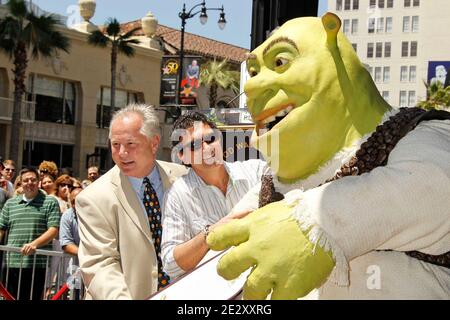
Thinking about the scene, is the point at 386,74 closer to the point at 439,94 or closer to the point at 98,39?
the point at 439,94

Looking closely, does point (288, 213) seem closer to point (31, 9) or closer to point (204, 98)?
point (31, 9)

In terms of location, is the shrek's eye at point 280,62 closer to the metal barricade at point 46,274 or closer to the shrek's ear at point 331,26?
the shrek's ear at point 331,26

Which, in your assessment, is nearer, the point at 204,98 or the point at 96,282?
the point at 96,282

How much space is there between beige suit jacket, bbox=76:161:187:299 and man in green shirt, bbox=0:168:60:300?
324 centimetres

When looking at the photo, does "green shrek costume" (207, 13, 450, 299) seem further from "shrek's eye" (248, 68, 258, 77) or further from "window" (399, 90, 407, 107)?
"window" (399, 90, 407, 107)

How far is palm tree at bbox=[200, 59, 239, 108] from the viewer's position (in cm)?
3847

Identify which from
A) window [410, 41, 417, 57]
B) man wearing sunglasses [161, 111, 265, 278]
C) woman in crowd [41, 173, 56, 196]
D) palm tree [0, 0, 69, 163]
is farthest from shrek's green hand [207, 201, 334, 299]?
window [410, 41, 417, 57]

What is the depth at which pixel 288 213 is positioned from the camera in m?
1.96

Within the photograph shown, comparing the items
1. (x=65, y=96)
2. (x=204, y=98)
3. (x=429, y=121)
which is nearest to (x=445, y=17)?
(x=204, y=98)

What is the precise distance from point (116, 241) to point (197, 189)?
0.55 meters

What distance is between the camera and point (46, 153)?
→ 32.1 metres

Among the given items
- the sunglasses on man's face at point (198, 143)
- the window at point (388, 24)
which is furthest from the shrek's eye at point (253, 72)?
the window at point (388, 24)

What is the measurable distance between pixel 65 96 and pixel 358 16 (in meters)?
37.3

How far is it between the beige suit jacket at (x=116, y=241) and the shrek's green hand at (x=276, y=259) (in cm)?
161
